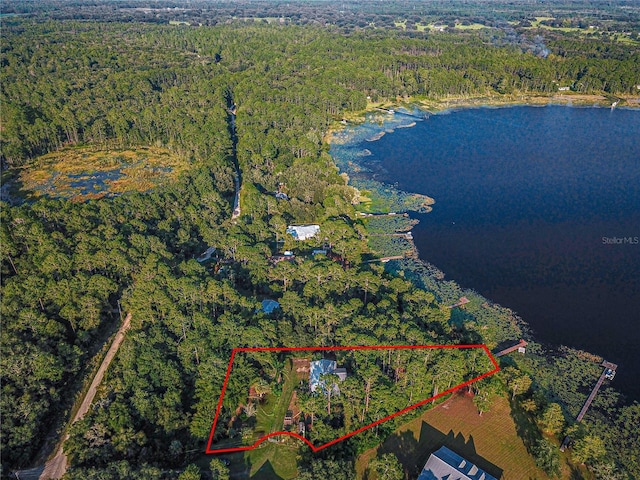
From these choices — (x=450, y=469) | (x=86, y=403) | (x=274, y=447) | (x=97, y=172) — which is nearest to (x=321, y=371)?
(x=274, y=447)

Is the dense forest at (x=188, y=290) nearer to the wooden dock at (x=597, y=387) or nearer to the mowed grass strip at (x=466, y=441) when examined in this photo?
the wooden dock at (x=597, y=387)

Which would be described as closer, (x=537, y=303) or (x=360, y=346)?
(x=360, y=346)

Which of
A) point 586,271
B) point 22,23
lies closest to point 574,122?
point 586,271

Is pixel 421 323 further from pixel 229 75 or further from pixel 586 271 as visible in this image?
pixel 229 75

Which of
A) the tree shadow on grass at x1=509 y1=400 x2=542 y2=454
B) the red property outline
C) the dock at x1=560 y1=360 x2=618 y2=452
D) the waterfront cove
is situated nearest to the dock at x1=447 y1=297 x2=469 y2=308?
the waterfront cove

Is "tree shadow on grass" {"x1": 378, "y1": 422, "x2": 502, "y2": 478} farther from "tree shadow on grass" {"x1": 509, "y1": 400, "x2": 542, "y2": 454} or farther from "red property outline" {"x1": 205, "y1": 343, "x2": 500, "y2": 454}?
"tree shadow on grass" {"x1": 509, "y1": 400, "x2": 542, "y2": 454}

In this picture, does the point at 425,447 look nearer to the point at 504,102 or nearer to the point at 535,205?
the point at 535,205
